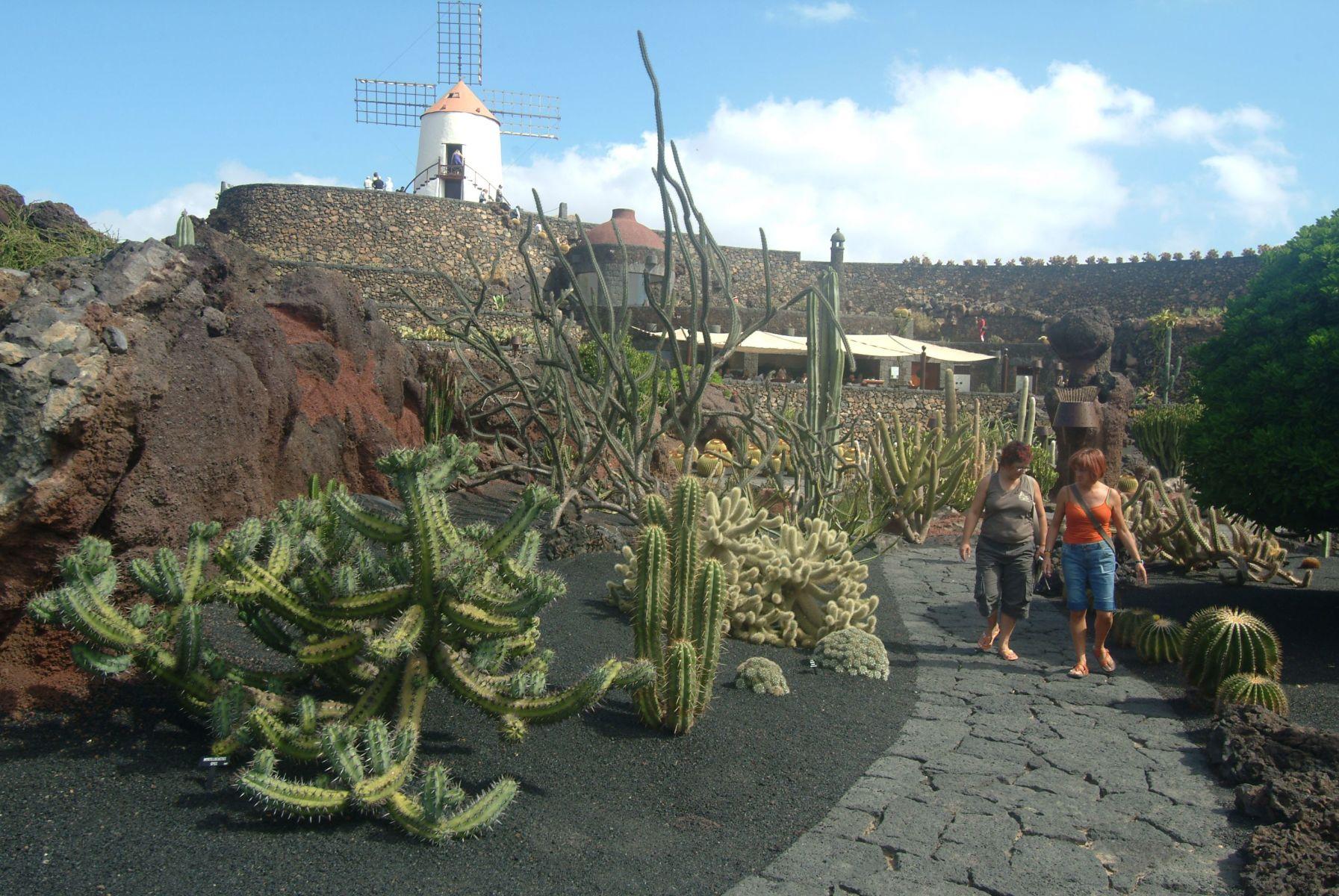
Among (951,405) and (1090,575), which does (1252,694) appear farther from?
(951,405)

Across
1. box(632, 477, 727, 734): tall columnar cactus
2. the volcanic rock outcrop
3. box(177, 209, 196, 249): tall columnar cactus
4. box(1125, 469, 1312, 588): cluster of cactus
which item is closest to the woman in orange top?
box(1125, 469, 1312, 588): cluster of cactus

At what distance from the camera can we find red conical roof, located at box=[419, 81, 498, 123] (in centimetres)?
3866

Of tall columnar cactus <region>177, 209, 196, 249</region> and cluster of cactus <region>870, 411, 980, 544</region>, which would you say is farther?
cluster of cactus <region>870, 411, 980, 544</region>

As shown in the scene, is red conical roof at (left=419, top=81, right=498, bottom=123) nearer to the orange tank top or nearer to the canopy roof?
the canopy roof

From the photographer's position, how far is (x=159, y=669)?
3107 mm

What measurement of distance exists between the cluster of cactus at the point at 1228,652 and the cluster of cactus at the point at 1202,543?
8.33ft

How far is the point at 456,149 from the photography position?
125ft

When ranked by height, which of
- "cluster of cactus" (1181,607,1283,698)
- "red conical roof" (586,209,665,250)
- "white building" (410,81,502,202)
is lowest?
"cluster of cactus" (1181,607,1283,698)

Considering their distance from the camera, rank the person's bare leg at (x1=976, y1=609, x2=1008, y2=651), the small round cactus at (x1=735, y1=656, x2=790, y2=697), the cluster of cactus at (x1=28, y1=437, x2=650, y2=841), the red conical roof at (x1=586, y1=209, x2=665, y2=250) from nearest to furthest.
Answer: the cluster of cactus at (x1=28, y1=437, x2=650, y2=841), the small round cactus at (x1=735, y1=656, x2=790, y2=697), the person's bare leg at (x1=976, y1=609, x2=1008, y2=651), the red conical roof at (x1=586, y1=209, x2=665, y2=250)

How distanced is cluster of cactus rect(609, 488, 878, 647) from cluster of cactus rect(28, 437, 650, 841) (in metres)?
1.86

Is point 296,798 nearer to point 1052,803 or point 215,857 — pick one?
point 215,857

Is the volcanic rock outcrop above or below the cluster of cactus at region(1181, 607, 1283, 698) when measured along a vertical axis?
above

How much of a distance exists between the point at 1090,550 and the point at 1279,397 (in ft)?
5.20

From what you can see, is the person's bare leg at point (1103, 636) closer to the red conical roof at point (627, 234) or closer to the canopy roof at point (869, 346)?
the canopy roof at point (869, 346)
